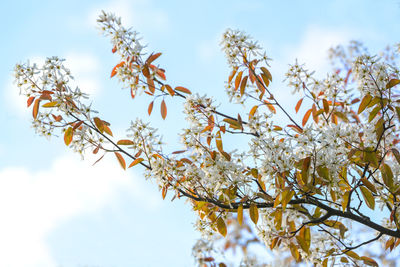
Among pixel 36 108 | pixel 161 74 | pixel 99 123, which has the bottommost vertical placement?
pixel 99 123

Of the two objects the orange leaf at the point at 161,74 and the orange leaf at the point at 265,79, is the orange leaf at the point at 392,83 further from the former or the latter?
the orange leaf at the point at 161,74

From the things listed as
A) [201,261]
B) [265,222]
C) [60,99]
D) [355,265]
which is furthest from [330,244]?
[60,99]

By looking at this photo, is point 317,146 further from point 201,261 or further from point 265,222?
point 201,261

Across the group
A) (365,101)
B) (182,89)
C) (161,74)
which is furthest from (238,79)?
(365,101)

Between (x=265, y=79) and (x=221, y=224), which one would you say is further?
(x=265, y=79)

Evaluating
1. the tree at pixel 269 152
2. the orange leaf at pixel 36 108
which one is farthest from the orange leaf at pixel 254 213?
the orange leaf at pixel 36 108

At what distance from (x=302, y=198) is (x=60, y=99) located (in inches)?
49.7

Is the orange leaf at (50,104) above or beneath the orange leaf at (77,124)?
above

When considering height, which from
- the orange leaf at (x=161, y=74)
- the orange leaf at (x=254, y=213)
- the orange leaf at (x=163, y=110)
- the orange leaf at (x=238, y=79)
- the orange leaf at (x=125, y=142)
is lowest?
the orange leaf at (x=254, y=213)

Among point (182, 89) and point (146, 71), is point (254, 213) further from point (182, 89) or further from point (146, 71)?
point (146, 71)

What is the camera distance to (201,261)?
2.68 meters

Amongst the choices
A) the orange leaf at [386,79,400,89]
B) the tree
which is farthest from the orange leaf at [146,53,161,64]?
the orange leaf at [386,79,400,89]

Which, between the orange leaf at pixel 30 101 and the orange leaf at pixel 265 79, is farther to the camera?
the orange leaf at pixel 265 79

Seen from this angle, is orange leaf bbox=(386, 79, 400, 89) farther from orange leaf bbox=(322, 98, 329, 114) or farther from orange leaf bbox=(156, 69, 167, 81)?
orange leaf bbox=(156, 69, 167, 81)
